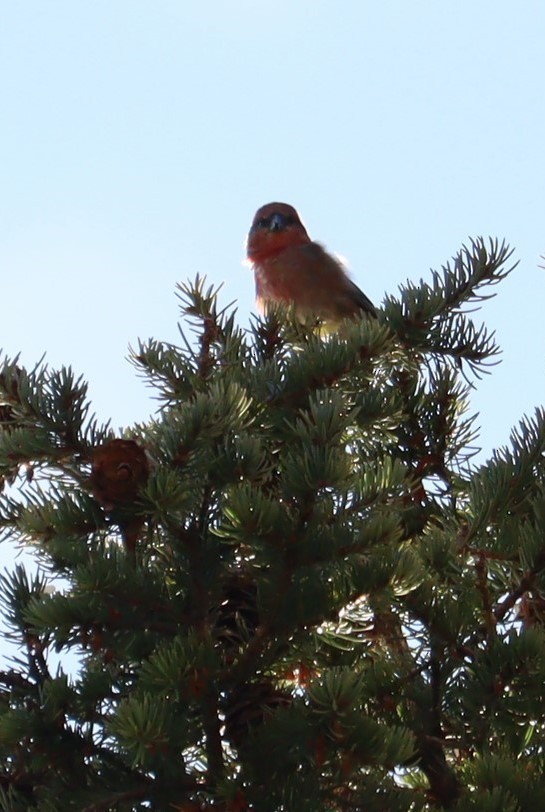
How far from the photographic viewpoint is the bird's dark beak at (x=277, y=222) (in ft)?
21.5

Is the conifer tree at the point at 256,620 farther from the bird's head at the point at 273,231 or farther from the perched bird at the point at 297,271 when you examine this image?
the bird's head at the point at 273,231

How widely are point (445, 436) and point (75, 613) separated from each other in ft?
3.45

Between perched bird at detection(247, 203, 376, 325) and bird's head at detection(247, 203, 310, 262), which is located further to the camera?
bird's head at detection(247, 203, 310, 262)

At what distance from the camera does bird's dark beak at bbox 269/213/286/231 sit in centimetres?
655

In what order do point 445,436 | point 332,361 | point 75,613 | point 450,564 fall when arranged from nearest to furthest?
point 75,613 → point 450,564 → point 332,361 → point 445,436

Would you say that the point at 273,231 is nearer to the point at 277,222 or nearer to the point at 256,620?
the point at 277,222

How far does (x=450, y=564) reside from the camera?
1.87 meters

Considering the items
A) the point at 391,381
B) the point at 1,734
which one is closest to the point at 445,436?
the point at 391,381

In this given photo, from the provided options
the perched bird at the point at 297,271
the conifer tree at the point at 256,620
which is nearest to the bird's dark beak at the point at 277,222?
the perched bird at the point at 297,271

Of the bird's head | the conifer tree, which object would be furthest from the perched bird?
the conifer tree

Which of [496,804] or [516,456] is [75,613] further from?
[516,456]

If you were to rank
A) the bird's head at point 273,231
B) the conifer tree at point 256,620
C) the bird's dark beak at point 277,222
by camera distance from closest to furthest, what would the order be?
the conifer tree at point 256,620
the bird's head at point 273,231
the bird's dark beak at point 277,222

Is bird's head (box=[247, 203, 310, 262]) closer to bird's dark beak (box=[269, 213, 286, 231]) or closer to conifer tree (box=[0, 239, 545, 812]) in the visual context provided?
bird's dark beak (box=[269, 213, 286, 231])

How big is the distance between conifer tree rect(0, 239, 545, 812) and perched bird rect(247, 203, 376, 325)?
117 inches
